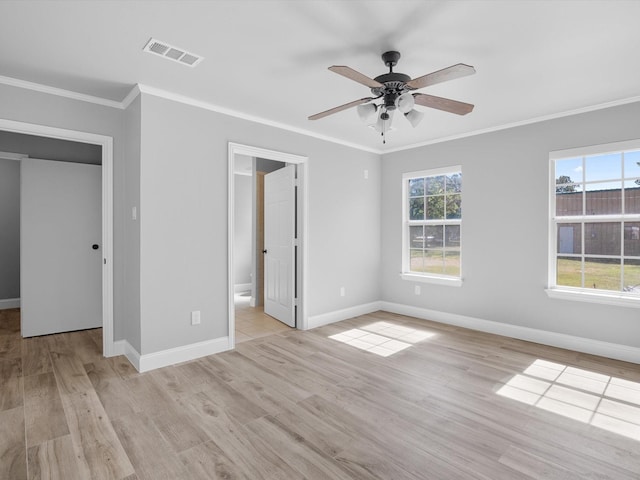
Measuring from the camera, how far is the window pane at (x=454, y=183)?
477cm

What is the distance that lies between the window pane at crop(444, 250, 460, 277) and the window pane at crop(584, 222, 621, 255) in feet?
4.76

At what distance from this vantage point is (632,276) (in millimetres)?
3490

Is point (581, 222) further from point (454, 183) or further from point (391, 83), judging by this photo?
point (391, 83)

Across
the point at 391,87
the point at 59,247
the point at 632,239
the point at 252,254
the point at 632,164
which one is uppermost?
the point at 391,87

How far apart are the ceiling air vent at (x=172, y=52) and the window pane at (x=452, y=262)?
3.90m

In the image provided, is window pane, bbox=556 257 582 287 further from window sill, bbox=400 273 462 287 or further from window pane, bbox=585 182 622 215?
window sill, bbox=400 273 462 287

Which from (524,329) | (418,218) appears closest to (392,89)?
(418,218)

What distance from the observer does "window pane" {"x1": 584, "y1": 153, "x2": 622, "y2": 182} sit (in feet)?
11.7

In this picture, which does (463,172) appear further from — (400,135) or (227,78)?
(227,78)

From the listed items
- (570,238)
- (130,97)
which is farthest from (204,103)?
(570,238)

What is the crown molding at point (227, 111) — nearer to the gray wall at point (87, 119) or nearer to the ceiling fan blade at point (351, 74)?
the gray wall at point (87, 119)

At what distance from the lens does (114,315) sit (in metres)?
3.55

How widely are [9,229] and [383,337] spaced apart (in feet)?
20.3

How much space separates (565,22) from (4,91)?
14.3 feet
